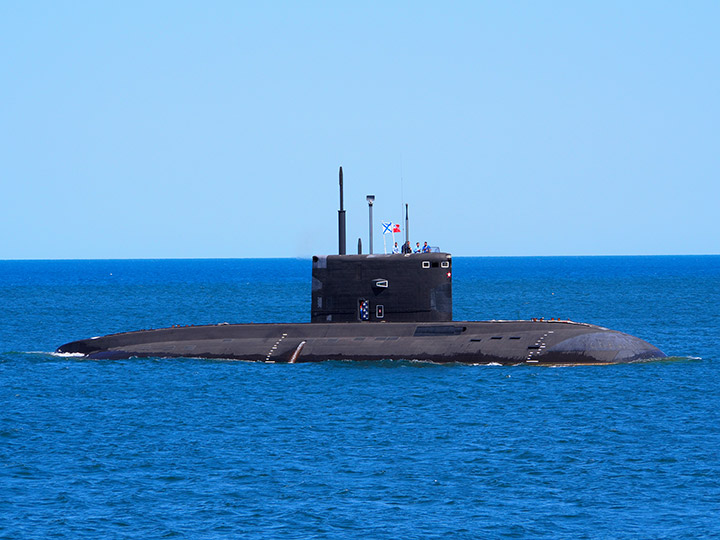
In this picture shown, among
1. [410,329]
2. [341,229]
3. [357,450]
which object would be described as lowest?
[357,450]

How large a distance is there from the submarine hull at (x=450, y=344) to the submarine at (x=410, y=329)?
1.7 inches

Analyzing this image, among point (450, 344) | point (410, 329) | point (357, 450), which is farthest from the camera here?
point (410, 329)

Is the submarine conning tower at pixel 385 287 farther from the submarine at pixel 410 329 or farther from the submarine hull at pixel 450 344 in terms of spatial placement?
the submarine hull at pixel 450 344

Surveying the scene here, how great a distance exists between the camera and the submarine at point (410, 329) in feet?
140

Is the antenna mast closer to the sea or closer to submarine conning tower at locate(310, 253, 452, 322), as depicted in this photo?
submarine conning tower at locate(310, 253, 452, 322)

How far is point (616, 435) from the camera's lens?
3094 centimetres

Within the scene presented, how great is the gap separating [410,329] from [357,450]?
49.5ft

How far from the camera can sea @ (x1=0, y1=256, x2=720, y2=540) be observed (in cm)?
2227

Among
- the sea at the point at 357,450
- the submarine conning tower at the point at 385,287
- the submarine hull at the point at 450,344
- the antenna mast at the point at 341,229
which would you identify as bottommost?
the sea at the point at 357,450

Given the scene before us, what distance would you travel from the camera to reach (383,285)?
43.7 m

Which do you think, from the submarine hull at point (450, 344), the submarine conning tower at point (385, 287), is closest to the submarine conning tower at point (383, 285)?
the submarine conning tower at point (385, 287)

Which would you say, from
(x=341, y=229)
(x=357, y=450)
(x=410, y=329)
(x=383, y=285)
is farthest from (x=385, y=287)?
(x=357, y=450)

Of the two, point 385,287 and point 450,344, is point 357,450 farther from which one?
point 385,287

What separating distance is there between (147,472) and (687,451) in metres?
15.3
